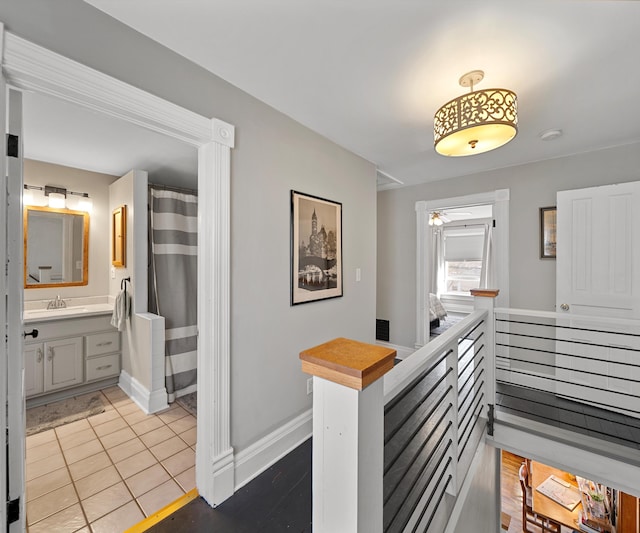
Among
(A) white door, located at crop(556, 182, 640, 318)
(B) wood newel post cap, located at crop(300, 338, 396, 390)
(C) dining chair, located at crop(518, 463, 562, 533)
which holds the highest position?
(A) white door, located at crop(556, 182, 640, 318)

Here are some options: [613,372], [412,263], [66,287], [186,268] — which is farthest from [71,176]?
[613,372]

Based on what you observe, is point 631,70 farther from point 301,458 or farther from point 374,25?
point 301,458

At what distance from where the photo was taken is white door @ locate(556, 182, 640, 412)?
2387 millimetres

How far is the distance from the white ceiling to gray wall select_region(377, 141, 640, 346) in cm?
57

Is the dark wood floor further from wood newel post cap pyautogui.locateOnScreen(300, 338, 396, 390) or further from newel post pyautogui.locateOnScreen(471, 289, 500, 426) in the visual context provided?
newel post pyautogui.locateOnScreen(471, 289, 500, 426)

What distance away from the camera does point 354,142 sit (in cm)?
251

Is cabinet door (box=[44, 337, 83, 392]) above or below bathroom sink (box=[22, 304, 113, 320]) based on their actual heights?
below

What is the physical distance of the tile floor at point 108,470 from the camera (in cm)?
150

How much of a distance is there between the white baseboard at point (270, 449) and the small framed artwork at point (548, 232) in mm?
2857

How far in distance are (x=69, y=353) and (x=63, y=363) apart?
95mm

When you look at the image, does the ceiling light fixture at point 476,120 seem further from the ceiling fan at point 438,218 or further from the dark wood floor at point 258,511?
the ceiling fan at point 438,218

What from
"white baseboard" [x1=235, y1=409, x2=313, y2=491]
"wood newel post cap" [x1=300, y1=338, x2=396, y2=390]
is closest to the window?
"white baseboard" [x1=235, y1=409, x2=313, y2=491]

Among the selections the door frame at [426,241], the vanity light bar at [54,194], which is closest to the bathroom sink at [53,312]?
the vanity light bar at [54,194]

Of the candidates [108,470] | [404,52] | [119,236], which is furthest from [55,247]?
[404,52]
